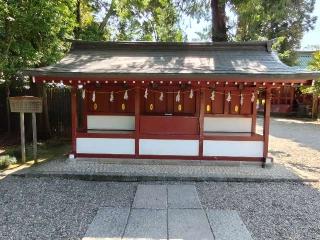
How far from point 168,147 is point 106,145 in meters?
1.59

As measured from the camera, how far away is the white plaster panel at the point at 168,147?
26.0 ft

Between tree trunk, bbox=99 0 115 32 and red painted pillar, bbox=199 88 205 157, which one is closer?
red painted pillar, bbox=199 88 205 157

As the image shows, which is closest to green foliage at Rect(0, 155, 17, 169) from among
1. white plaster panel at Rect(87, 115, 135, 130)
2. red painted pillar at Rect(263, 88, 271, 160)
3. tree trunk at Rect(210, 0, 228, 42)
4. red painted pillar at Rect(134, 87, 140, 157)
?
white plaster panel at Rect(87, 115, 135, 130)

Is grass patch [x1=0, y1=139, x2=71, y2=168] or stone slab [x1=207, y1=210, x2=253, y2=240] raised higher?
grass patch [x1=0, y1=139, x2=71, y2=168]

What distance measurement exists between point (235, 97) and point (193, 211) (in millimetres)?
4236

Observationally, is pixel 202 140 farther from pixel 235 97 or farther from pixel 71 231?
pixel 71 231

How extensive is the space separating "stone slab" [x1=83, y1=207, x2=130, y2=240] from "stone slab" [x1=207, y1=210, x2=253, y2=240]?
135cm

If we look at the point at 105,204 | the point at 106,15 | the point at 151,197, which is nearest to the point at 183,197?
the point at 151,197

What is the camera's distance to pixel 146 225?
15.2 ft

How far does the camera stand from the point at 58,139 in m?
11.7

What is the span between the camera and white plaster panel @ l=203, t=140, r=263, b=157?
785 cm

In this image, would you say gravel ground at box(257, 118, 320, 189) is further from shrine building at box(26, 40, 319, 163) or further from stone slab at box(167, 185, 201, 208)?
stone slab at box(167, 185, 201, 208)

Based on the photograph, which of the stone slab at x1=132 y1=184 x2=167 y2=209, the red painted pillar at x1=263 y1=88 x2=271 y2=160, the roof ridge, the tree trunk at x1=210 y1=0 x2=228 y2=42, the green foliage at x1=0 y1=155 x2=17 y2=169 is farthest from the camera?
the tree trunk at x1=210 y1=0 x2=228 y2=42

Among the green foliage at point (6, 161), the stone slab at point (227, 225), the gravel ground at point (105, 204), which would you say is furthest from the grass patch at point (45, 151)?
the stone slab at point (227, 225)
